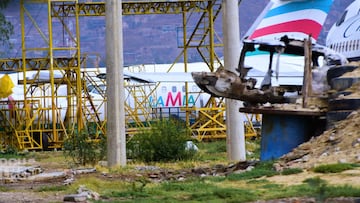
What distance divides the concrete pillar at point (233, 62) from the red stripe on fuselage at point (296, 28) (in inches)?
Result: 510

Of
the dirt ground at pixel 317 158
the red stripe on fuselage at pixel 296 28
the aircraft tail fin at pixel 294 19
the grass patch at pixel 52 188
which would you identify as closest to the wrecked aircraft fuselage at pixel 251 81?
A: the dirt ground at pixel 317 158

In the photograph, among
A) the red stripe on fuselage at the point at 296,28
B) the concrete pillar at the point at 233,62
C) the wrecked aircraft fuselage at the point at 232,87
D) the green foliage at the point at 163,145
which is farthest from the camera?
the red stripe on fuselage at the point at 296,28

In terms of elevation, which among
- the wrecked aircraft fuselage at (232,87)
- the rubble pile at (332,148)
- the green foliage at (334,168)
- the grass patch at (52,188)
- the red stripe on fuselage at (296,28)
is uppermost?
the red stripe on fuselage at (296,28)

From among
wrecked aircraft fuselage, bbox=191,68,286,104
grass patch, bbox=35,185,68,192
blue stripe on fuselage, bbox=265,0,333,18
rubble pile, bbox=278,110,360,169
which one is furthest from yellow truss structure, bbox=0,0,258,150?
rubble pile, bbox=278,110,360,169

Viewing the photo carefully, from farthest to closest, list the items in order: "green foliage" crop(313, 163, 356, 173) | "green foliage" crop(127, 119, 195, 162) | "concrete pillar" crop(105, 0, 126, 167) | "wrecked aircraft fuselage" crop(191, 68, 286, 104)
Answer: "green foliage" crop(127, 119, 195, 162), "concrete pillar" crop(105, 0, 126, 167), "wrecked aircraft fuselage" crop(191, 68, 286, 104), "green foliage" crop(313, 163, 356, 173)

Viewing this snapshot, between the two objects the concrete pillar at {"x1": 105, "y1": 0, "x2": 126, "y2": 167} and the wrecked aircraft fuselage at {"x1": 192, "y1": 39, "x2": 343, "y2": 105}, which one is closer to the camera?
the wrecked aircraft fuselage at {"x1": 192, "y1": 39, "x2": 343, "y2": 105}

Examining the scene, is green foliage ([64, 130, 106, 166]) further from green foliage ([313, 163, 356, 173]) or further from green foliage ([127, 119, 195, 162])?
green foliage ([313, 163, 356, 173])

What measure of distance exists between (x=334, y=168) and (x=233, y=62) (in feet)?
35.4

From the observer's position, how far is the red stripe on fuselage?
41.5 m

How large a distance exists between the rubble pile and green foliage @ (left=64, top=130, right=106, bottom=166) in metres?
8.97

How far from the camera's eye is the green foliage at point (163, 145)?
27703 mm

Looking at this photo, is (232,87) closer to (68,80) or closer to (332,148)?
(332,148)

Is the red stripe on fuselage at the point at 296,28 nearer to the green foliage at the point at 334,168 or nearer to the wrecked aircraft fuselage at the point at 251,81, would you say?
the wrecked aircraft fuselage at the point at 251,81

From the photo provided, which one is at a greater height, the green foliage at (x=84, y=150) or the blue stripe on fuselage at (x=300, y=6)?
the blue stripe on fuselage at (x=300, y=6)
